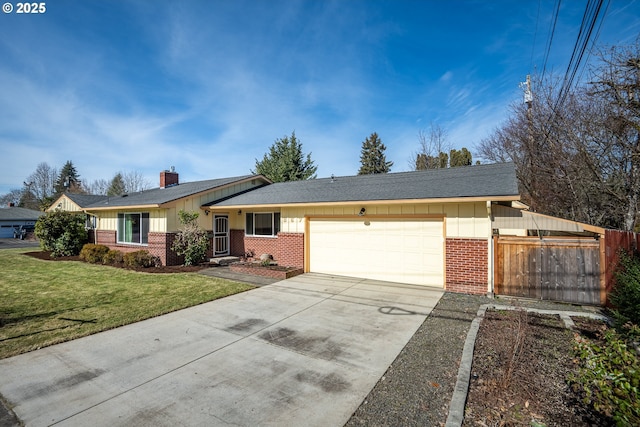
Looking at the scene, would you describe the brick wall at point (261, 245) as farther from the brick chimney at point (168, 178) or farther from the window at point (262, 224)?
the brick chimney at point (168, 178)

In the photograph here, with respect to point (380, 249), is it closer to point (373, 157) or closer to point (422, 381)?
point (422, 381)

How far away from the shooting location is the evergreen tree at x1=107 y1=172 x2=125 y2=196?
1839 inches

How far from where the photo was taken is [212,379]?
12.8ft

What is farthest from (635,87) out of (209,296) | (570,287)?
(209,296)

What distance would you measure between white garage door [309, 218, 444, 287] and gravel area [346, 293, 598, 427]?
110 inches

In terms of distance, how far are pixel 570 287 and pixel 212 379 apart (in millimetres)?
8189

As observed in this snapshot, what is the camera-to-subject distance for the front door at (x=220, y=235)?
47.3ft

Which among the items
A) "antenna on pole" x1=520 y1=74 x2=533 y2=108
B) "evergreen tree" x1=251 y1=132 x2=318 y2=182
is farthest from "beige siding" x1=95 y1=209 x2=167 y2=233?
"antenna on pole" x1=520 y1=74 x2=533 y2=108

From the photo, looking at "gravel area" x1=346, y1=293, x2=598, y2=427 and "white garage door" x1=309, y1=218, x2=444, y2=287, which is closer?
"gravel area" x1=346, y1=293, x2=598, y2=427

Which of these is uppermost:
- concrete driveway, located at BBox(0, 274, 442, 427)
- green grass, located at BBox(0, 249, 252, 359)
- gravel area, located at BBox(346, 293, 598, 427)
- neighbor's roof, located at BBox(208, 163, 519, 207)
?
neighbor's roof, located at BBox(208, 163, 519, 207)

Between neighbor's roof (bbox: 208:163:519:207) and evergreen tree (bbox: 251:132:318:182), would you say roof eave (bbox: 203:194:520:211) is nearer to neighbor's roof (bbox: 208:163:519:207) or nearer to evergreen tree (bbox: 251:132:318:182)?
neighbor's roof (bbox: 208:163:519:207)

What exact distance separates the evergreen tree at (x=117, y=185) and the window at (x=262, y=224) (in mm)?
42890

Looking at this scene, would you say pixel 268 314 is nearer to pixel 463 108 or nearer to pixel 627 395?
pixel 627 395

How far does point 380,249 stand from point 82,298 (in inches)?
341
